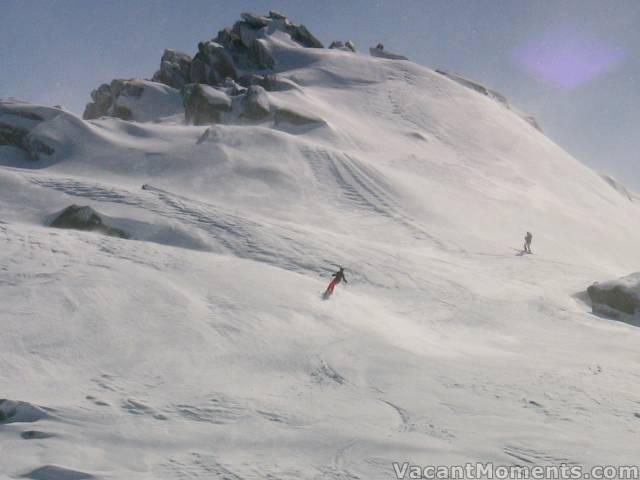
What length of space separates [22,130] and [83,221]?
23083mm

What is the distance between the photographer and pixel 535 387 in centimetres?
1223

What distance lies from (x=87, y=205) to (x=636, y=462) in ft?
67.5

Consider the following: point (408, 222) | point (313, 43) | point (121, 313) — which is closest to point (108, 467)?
point (121, 313)

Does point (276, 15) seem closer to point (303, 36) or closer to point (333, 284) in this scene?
point (303, 36)

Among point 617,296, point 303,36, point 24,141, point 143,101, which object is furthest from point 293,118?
point 303,36

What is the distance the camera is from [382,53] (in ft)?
266

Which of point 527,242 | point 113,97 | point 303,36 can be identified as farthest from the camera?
point 303,36

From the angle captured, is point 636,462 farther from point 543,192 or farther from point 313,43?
point 313,43

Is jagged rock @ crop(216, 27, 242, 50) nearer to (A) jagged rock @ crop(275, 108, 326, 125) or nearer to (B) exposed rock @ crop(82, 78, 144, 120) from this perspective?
(B) exposed rock @ crop(82, 78, 144, 120)

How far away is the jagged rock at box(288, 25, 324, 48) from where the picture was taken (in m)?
79.8

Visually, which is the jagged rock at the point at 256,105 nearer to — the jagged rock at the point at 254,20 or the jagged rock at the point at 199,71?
the jagged rock at the point at 199,71

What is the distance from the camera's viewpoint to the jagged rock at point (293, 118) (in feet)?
149

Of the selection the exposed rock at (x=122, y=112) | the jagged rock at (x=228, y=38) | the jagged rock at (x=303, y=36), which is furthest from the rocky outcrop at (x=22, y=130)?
the jagged rock at (x=303, y=36)

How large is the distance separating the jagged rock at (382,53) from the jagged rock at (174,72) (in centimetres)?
2365
